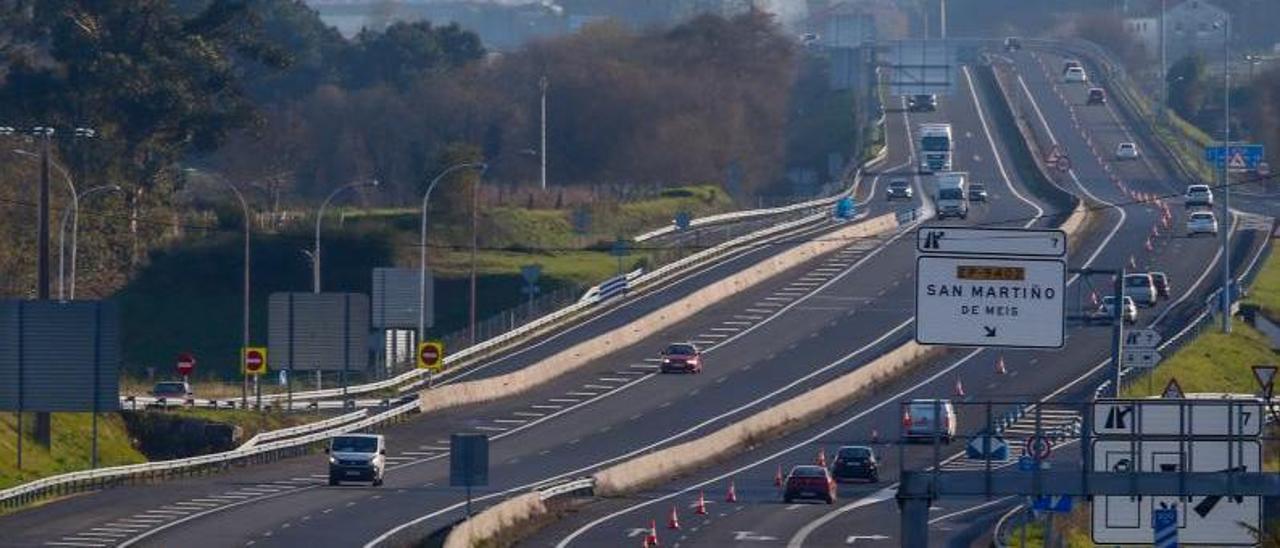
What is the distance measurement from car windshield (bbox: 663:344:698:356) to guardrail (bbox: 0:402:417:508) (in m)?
12.5

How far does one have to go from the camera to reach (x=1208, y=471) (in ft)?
102

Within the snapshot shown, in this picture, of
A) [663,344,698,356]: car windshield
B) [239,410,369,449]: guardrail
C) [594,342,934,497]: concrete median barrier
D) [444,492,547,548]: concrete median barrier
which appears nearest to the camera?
[444,492,547,548]: concrete median barrier

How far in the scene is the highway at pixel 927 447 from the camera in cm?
5419

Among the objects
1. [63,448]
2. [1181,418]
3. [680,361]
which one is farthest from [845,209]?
[1181,418]

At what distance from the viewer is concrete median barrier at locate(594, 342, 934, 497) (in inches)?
2447

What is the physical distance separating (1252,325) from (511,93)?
Result: 9071cm

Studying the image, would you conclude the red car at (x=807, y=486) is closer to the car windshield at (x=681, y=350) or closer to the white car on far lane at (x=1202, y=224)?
the car windshield at (x=681, y=350)

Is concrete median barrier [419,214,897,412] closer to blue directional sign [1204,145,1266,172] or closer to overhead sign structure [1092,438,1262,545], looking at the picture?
blue directional sign [1204,145,1266,172]

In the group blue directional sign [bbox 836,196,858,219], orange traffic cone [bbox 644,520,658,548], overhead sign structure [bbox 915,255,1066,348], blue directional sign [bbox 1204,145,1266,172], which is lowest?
orange traffic cone [bbox 644,520,658,548]

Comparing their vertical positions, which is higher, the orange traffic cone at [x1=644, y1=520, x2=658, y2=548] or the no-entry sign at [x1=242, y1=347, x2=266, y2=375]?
the no-entry sign at [x1=242, y1=347, x2=266, y2=375]

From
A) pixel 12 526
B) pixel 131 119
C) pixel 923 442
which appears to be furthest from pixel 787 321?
pixel 12 526

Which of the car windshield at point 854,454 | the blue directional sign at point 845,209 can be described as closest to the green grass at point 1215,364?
the car windshield at point 854,454

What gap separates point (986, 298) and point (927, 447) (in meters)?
40.3

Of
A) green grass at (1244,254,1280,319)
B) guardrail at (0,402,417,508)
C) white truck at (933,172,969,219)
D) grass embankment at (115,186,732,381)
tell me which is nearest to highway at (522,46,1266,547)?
green grass at (1244,254,1280,319)
